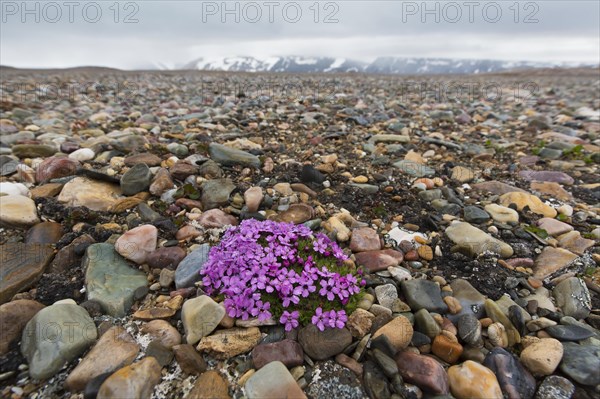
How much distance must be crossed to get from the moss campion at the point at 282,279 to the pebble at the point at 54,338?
1319 millimetres

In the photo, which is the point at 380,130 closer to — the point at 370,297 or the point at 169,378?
the point at 370,297

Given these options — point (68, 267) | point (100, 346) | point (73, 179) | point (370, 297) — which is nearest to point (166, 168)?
point (73, 179)

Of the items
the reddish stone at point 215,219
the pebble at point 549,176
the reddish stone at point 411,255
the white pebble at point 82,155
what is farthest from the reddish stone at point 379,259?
the white pebble at point 82,155

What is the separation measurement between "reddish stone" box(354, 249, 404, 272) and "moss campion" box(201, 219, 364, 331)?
310mm

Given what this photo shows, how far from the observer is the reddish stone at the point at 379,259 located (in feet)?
17.1

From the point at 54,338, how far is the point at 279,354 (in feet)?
7.30

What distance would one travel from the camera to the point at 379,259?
5.28m

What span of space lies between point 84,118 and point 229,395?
12665mm

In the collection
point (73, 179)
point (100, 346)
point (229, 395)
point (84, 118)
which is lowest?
point (229, 395)

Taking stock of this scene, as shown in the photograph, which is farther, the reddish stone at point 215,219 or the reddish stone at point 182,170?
the reddish stone at point 182,170

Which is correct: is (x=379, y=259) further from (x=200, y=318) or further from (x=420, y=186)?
(x=420, y=186)

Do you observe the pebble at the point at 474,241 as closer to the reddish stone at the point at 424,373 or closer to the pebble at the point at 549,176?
the reddish stone at the point at 424,373

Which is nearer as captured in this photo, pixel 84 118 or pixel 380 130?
pixel 380 130

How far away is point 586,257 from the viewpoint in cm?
548
